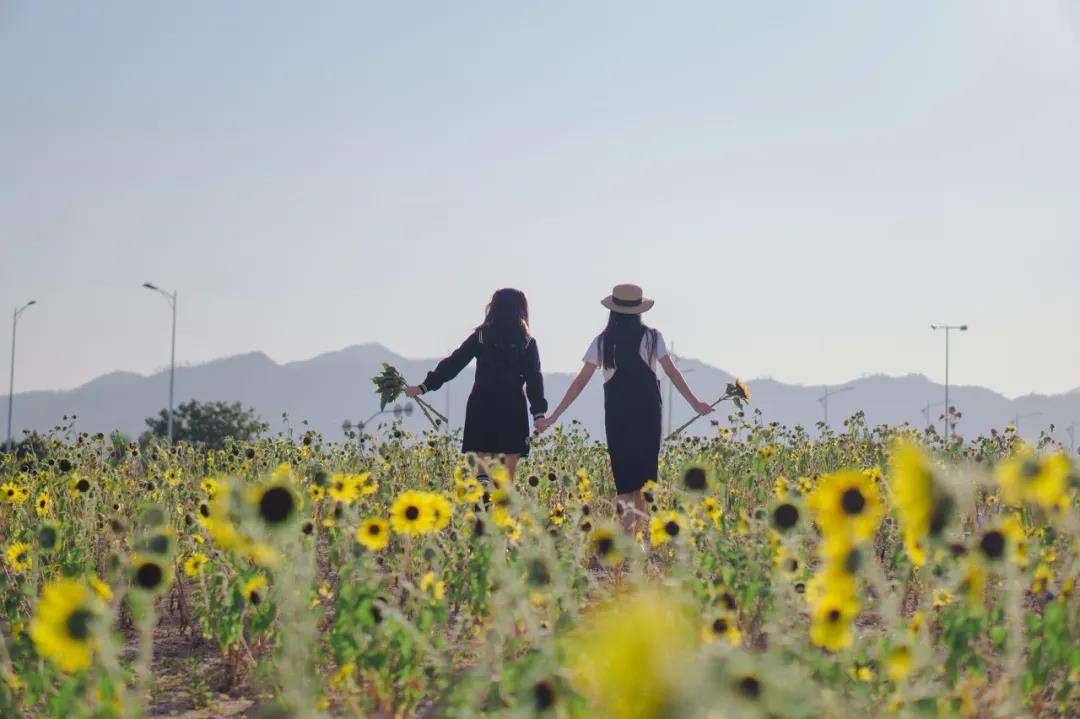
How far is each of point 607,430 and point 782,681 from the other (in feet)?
19.3

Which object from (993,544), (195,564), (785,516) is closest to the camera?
(993,544)

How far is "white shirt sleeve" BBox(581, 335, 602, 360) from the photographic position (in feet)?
25.2

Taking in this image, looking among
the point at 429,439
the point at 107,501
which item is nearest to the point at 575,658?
the point at 107,501

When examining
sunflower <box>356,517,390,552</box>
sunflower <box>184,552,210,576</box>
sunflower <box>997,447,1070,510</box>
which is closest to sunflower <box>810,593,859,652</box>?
sunflower <box>997,447,1070,510</box>

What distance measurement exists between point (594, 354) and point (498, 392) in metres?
0.78

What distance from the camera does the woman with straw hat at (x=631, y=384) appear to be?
7.58 meters

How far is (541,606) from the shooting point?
4.39 meters

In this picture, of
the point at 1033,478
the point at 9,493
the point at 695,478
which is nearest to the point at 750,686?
the point at 1033,478

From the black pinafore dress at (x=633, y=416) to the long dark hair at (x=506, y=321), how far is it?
75 centimetres

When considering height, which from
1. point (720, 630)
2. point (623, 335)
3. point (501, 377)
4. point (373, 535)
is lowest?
point (720, 630)

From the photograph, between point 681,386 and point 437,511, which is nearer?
point 437,511

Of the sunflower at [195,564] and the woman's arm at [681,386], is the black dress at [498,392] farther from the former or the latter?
the sunflower at [195,564]

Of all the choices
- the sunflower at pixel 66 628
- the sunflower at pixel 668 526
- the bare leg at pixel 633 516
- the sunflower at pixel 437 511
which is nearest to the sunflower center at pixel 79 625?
the sunflower at pixel 66 628

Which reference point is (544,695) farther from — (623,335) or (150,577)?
(623,335)
